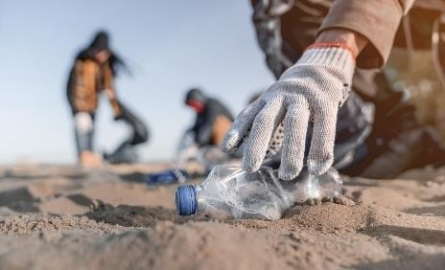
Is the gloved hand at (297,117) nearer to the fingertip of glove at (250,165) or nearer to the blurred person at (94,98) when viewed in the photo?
the fingertip of glove at (250,165)

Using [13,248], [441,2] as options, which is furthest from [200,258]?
[441,2]

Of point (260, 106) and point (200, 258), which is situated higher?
point (260, 106)

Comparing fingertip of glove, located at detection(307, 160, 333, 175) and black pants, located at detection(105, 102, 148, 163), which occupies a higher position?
fingertip of glove, located at detection(307, 160, 333, 175)

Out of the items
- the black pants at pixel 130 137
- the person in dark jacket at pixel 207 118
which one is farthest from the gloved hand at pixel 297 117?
the black pants at pixel 130 137

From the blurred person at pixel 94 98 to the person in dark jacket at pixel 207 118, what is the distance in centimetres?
104

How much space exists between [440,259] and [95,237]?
0.73 metres

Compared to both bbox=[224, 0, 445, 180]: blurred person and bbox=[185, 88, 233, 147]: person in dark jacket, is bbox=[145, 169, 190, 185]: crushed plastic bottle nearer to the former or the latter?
bbox=[224, 0, 445, 180]: blurred person

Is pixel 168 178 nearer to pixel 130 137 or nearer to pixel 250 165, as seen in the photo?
pixel 250 165

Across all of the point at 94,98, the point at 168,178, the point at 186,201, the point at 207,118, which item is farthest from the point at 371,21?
the point at 94,98

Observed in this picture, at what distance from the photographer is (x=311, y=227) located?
1321mm

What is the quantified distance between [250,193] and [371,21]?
30.2 inches

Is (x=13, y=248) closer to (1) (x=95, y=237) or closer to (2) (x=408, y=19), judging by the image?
(1) (x=95, y=237)

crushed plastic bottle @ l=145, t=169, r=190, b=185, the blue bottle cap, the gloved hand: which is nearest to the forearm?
the gloved hand

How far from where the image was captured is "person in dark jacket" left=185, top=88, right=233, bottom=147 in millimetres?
5329
